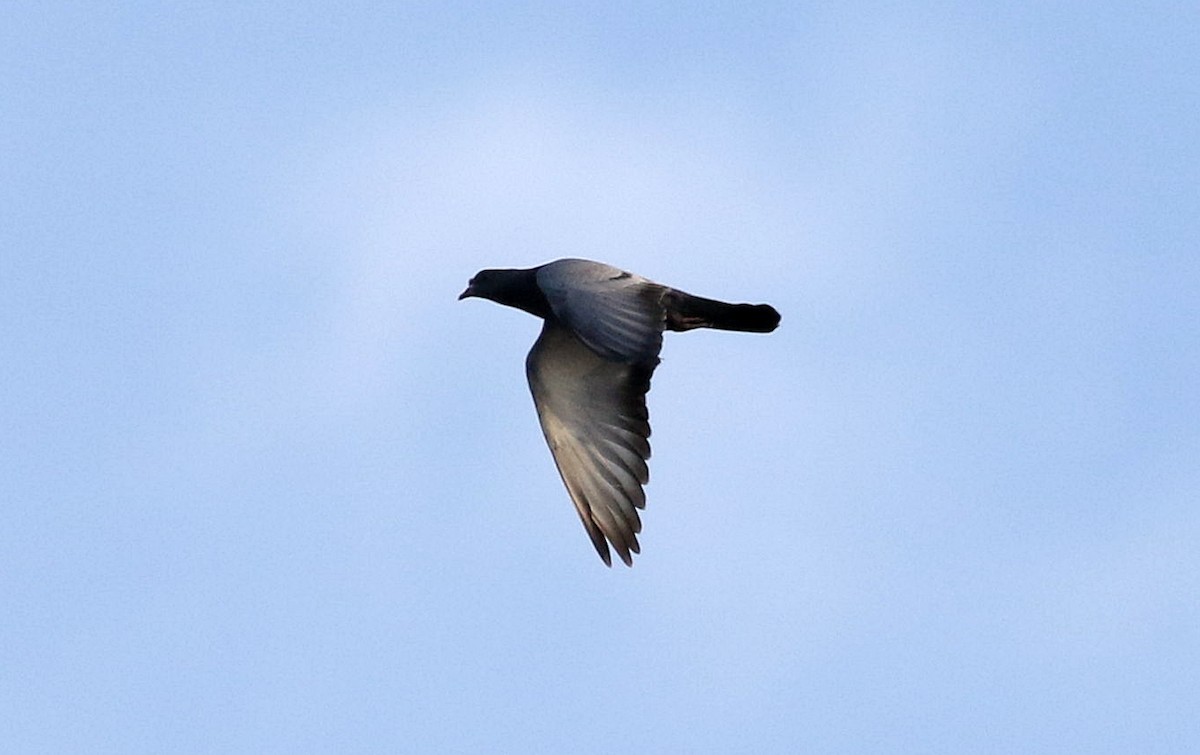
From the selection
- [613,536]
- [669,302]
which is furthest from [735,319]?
[613,536]

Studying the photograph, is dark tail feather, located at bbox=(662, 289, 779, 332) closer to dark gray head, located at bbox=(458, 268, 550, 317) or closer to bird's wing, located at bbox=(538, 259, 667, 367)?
bird's wing, located at bbox=(538, 259, 667, 367)

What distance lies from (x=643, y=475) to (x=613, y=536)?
654 mm

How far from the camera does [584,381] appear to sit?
25953 millimetres

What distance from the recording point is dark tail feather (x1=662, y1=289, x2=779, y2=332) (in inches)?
995

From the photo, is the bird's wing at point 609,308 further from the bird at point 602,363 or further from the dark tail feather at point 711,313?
the dark tail feather at point 711,313

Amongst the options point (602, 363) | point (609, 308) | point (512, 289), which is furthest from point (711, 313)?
point (512, 289)

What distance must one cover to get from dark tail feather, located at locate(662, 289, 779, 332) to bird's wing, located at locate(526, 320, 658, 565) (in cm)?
58

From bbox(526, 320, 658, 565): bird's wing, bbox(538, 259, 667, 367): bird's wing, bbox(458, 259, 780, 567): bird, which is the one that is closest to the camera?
bbox(538, 259, 667, 367): bird's wing

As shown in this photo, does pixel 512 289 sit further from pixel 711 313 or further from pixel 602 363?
pixel 711 313

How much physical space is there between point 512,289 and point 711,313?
7.03ft

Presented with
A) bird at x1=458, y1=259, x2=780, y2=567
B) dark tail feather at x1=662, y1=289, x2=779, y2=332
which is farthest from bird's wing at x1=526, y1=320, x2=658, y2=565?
dark tail feather at x1=662, y1=289, x2=779, y2=332

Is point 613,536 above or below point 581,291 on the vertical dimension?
below

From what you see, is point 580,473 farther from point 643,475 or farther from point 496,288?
point 496,288

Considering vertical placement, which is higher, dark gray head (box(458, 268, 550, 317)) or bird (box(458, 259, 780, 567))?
dark gray head (box(458, 268, 550, 317))
